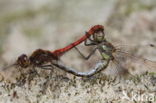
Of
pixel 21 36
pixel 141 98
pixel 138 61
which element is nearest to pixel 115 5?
pixel 21 36

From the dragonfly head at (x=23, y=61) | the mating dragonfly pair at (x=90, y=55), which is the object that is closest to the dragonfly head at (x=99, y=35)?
the mating dragonfly pair at (x=90, y=55)

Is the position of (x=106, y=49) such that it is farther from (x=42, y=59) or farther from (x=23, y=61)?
(x=23, y=61)

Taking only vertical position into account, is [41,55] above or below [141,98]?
above

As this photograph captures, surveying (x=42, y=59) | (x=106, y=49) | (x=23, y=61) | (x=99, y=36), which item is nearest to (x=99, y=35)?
(x=99, y=36)

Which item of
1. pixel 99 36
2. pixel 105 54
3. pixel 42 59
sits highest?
pixel 99 36

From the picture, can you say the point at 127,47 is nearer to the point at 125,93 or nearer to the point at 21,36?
the point at 125,93

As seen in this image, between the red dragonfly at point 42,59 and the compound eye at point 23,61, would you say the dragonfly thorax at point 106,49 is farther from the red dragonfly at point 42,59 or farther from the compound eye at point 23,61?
the compound eye at point 23,61

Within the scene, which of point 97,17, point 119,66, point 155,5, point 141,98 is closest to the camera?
point 141,98

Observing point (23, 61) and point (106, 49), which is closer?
point (23, 61)

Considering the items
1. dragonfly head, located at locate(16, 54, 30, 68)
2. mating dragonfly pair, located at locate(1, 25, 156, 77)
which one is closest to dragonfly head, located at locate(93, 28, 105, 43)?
mating dragonfly pair, located at locate(1, 25, 156, 77)
